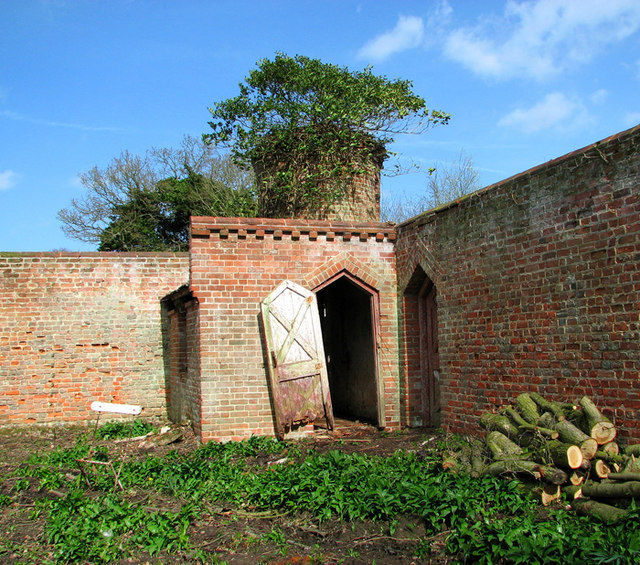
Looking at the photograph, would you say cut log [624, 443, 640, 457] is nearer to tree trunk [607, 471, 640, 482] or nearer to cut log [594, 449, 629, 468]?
cut log [594, 449, 629, 468]

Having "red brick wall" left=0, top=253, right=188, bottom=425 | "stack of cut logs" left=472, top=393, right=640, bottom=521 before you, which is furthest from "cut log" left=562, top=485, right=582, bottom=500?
"red brick wall" left=0, top=253, right=188, bottom=425

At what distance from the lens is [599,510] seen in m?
5.11

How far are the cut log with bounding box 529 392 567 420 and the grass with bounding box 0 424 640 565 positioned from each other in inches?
38.5

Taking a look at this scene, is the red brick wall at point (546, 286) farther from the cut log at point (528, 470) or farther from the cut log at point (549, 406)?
the cut log at point (528, 470)

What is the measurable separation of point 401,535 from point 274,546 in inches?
46.0

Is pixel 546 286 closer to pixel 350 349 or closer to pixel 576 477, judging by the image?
pixel 576 477

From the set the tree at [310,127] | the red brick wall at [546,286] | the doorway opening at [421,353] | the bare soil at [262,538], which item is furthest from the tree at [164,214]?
the bare soil at [262,538]

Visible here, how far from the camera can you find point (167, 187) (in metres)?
27.6

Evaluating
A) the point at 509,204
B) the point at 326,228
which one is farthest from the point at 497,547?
the point at 326,228

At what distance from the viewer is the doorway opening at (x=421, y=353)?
1057 cm

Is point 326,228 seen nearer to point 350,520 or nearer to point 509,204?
point 509,204

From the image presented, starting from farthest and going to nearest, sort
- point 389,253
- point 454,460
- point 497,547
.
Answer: point 389,253, point 454,460, point 497,547

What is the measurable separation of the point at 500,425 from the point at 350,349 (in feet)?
24.0

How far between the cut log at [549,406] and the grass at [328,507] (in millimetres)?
978
